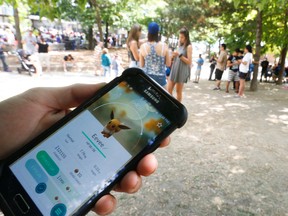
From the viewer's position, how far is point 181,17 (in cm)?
1336

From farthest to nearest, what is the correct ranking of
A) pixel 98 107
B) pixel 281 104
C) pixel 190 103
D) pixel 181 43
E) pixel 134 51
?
1. pixel 281 104
2. pixel 190 103
3. pixel 181 43
4. pixel 134 51
5. pixel 98 107

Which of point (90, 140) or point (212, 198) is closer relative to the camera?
point (90, 140)

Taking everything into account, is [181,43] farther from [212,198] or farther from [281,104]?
[281,104]

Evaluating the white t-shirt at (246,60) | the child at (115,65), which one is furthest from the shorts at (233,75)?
the child at (115,65)

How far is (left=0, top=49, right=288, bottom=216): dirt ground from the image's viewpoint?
316 centimetres

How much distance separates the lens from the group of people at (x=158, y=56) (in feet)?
15.8

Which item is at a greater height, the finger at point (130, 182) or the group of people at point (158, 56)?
the group of people at point (158, 56)

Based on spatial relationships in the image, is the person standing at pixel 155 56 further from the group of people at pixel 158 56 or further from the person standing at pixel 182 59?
the person standing at pixel 182 59

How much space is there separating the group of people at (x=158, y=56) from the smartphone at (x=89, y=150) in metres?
3.14

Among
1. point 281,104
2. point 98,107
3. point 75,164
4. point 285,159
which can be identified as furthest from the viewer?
point 281,104

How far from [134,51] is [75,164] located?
407 cm

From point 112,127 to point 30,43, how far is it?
11.4 metres

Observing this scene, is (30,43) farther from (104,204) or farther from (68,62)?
(104,204)

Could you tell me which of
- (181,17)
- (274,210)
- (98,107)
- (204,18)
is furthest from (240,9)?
(98,107)
